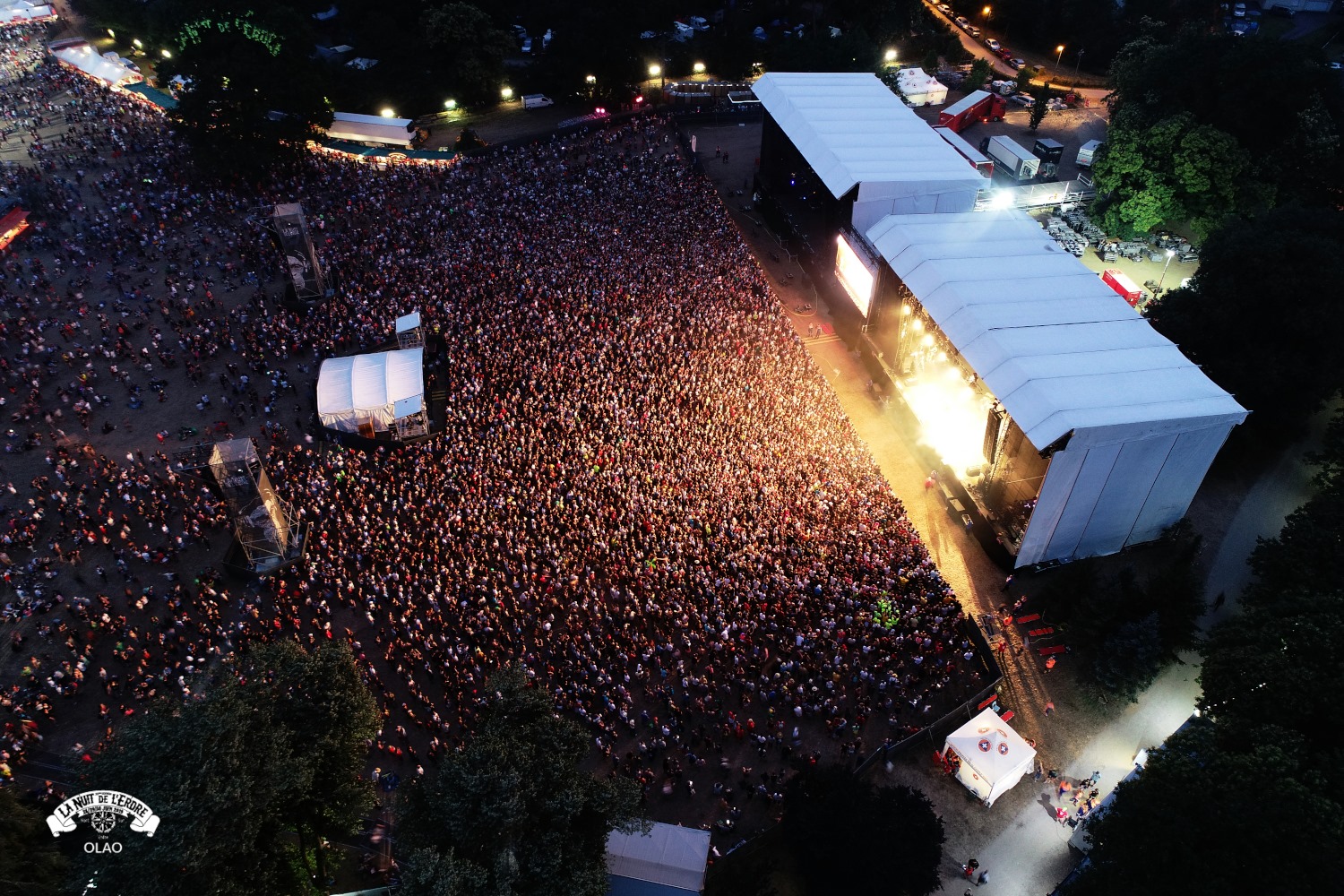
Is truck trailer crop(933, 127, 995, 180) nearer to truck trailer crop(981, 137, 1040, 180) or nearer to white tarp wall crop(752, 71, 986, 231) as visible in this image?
truck trailer crop(981, 137, 1040, 180)

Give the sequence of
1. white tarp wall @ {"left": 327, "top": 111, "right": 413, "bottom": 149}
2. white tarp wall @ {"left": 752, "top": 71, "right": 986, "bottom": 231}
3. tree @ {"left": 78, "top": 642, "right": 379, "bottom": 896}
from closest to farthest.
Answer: tree @ {"left": 78, "top": 642, "right": 379, "bottom": 896}
white tarp wall @ {"left": 752, "top": 71, "right": 986, "bottom": 231}
white tarp wall @ {"left": 327, "top": 111, "right": 413, "bottom": 149}

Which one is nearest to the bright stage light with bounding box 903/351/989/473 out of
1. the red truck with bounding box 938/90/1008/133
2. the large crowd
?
the large crowd

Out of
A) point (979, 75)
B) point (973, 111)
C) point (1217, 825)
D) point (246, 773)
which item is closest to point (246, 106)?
point (246, 773)

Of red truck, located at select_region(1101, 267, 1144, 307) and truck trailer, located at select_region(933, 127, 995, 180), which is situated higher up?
truck trailer, located at select_region(933, 127, 995, 180)

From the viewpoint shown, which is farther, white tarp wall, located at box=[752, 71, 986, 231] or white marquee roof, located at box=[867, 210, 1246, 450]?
white tarp wall, located at box=[752, 71, 986, 231]

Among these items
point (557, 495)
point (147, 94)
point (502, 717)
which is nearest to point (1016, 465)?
point (557, 495)

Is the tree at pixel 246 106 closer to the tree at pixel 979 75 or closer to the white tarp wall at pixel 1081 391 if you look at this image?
the white tarp wall at pixel 1081 391

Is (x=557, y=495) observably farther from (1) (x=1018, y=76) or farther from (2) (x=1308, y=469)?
(1) (x=1018, y=76)
